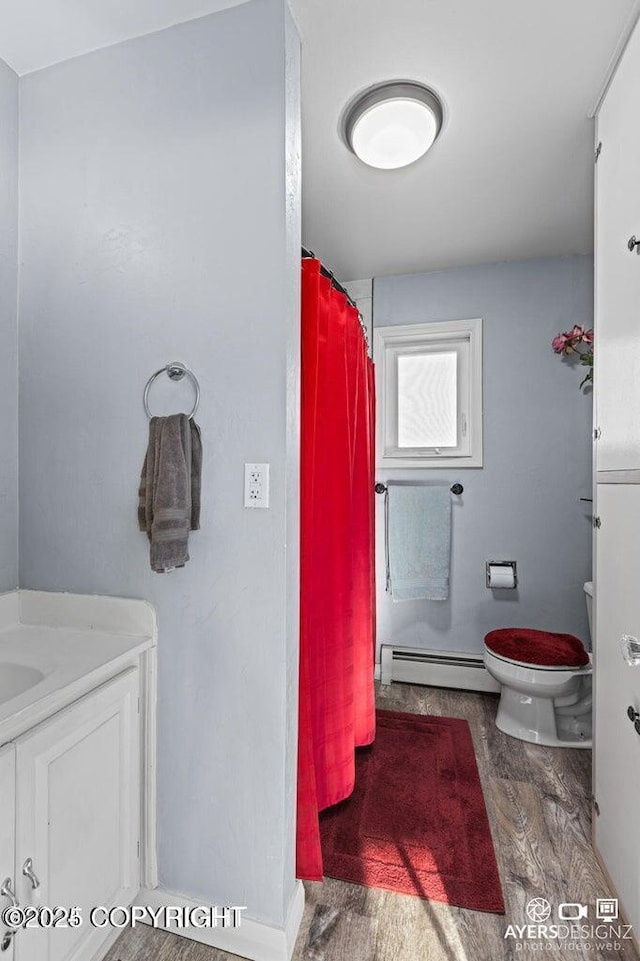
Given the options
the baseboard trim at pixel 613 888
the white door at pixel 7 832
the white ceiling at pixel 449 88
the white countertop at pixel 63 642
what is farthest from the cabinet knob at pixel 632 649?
the white ceiling at pixel 449 88

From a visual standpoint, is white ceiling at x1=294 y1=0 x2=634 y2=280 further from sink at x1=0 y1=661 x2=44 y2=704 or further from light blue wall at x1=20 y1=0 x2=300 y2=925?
sink at x1=0 y1=661 x2=44 y2=704

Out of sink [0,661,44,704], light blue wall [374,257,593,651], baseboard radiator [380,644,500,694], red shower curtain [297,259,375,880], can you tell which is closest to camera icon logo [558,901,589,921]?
red shower curtain [297,259,375,880]

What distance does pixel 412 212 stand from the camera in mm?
2238

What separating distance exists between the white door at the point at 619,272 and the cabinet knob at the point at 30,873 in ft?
5.33

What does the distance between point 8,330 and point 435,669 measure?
2.62 meters

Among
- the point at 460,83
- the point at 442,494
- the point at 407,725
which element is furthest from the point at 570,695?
the point at 460,83

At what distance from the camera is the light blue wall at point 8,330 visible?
1424 mm

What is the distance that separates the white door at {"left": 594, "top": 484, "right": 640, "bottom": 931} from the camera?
48.9 inches

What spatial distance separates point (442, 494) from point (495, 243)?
4.53 feet

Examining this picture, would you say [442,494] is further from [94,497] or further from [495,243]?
[94,497]

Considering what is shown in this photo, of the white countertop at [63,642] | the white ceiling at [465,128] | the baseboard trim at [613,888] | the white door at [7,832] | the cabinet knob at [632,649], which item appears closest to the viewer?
the white door at [7,832]

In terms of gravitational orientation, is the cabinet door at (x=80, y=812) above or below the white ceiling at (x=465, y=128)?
below

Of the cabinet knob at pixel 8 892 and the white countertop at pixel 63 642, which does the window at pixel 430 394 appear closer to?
the white countertop at pixel 63 642

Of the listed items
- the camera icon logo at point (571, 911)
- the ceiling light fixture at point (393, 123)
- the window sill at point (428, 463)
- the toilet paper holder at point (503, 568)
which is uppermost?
the ceiling light fixture at point (393, 123)
